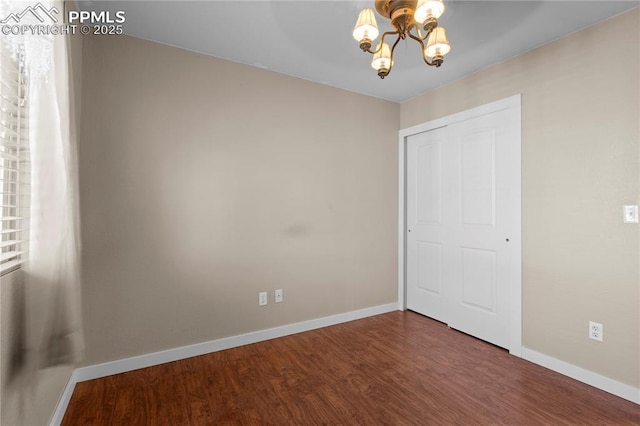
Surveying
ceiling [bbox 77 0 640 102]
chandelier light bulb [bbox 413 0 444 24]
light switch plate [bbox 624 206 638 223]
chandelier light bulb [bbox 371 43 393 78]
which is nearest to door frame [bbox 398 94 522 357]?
ceiling [bbox 77 0 640 102]

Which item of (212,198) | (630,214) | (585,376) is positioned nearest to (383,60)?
(212,198)

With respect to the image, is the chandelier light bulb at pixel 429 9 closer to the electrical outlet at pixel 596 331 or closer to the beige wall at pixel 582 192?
the beige wall at pixel 582 192

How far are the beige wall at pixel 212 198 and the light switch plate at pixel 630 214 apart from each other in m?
2.08

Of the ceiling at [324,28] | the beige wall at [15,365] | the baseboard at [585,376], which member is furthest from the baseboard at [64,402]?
the baseboard at [585,376]

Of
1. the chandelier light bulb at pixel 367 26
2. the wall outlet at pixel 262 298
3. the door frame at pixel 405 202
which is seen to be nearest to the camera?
the chandelier light bulb at pixel 367 26

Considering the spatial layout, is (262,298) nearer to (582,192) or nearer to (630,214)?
(582,192)

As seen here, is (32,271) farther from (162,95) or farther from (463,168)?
(463,168)

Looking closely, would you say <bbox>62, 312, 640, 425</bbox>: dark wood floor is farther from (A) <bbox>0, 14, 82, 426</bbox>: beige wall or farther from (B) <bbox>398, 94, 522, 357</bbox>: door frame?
(A) <bbox>0, 14, 82, 426</bbox>: beige wall

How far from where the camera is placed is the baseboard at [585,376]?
197 centimetres

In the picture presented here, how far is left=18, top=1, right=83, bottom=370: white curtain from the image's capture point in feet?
3.82

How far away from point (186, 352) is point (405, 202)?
2790mm

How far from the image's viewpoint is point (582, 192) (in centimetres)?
221


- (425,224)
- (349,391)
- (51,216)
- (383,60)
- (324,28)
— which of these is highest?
(324,28)

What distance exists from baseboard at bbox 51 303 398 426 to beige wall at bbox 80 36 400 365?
6 cm
